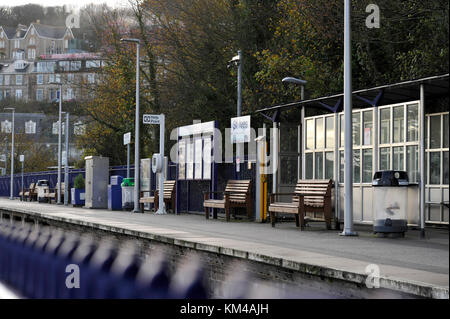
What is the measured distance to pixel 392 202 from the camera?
14312mm

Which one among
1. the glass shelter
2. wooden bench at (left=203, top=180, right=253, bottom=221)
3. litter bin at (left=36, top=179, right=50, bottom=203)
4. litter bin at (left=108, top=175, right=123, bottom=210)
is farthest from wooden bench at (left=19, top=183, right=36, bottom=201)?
the glass shelter

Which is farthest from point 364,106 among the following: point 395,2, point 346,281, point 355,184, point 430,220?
point 346,281

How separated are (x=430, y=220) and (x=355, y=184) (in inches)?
71.3

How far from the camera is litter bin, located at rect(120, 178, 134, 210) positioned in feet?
103

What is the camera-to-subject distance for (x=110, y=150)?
50500 mm

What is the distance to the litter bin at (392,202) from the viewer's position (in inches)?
563

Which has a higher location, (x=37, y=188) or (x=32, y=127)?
(x=32, y=127)

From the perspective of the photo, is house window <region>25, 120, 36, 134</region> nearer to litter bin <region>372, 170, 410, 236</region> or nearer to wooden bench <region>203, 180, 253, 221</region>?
wooden bench <region>203, 180, 253, 221</region>

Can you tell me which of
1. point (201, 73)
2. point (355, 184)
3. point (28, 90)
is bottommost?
point (355, 184)

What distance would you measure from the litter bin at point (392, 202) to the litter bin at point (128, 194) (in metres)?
18.0

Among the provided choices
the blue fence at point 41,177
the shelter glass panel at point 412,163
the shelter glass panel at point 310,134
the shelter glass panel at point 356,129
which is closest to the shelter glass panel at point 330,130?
the shelter glass panel at point 310,134

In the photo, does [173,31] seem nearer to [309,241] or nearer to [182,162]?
[182,162]
